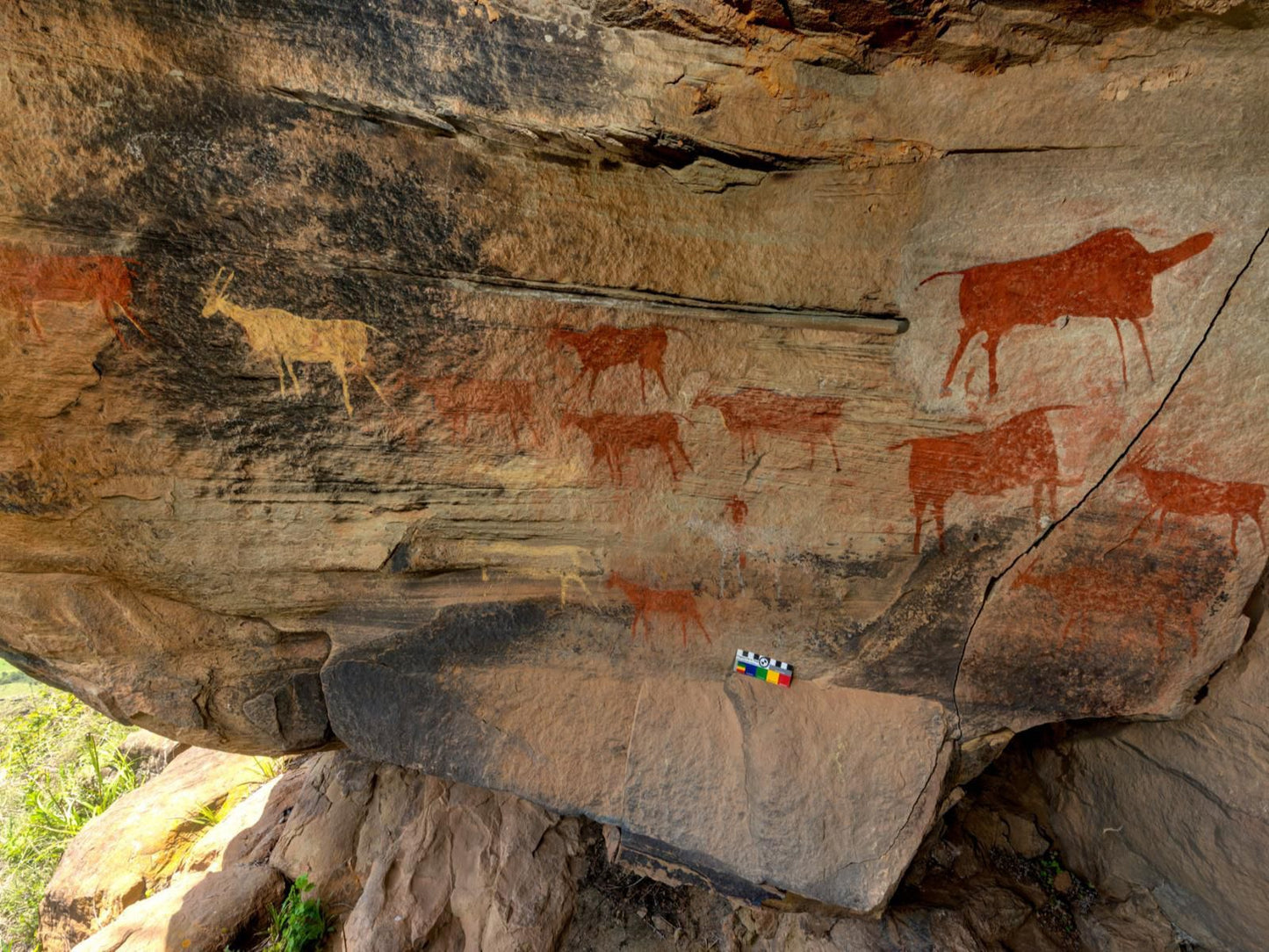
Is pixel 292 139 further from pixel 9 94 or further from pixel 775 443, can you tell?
pixel 775 443

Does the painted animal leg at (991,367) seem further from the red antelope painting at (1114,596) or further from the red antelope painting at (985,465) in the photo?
the red antelope painting at (1114,596)

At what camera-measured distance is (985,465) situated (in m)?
2.65

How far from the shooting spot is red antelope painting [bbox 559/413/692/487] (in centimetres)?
278

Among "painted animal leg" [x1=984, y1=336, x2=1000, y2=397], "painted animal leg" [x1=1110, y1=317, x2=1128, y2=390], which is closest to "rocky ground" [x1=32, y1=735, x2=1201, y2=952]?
"painted animal leg" [x1=984, y1=336, x2=1000, y2=397]

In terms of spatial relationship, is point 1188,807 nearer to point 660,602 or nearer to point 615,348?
point 660,602

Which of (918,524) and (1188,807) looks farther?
(1188,807)

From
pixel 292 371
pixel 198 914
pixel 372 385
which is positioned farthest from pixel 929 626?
pixel 198 914

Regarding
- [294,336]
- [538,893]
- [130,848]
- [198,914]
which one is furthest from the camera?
[130,848]

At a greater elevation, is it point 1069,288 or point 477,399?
point 1069,288

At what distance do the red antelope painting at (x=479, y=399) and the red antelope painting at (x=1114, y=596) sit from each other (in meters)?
2.09

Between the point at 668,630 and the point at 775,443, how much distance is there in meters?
0.96

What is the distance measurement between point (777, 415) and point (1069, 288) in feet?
3.73

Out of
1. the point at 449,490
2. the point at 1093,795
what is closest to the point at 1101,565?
the point at 1093,795

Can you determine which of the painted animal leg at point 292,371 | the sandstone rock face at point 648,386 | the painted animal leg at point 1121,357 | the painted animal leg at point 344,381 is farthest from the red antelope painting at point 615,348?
the painted animal leg at point 1121,357
